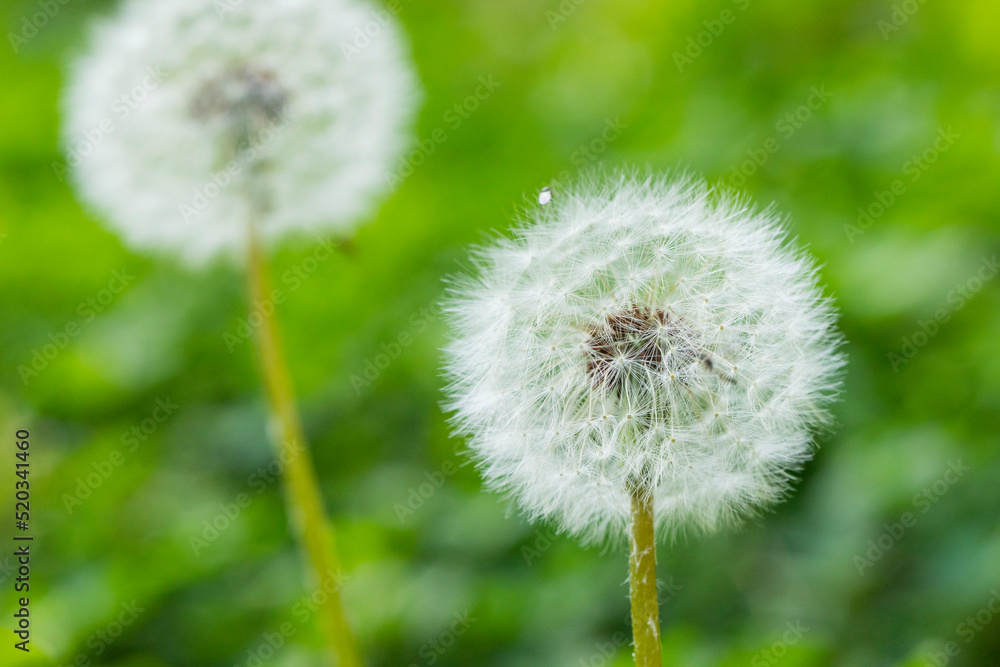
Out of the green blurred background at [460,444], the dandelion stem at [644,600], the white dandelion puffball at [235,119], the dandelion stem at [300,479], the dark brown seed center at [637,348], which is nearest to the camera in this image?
the dandelion stem at [644,600]

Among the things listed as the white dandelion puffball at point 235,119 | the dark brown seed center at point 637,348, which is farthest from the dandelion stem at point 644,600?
the white dandelion puffball at point 235,119

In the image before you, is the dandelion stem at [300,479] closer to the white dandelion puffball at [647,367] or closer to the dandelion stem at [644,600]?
the white dandelion puffball at [647,367]

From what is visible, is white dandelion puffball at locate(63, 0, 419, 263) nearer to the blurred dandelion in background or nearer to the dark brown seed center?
the blurred dandelion in background

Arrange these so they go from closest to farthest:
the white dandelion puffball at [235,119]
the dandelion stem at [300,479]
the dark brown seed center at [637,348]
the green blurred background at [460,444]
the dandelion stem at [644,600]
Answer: the dandelion stem at [644,600] → the dark brown seed center at [637,348] → the dandelion stem at [300,479] → the green blurred background at [460,444] → the white dandelion puffball at [235,119]

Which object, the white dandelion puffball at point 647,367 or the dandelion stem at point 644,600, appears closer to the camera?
the dandelion stem at point 644,600

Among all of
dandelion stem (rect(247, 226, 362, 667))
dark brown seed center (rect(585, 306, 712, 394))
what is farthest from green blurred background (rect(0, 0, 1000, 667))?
dark brown seed center (rect(585, 306, 712, 394))

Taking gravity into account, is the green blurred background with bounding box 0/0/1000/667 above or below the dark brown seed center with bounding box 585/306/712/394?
below

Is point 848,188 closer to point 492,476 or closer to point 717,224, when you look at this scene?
point 717,224
